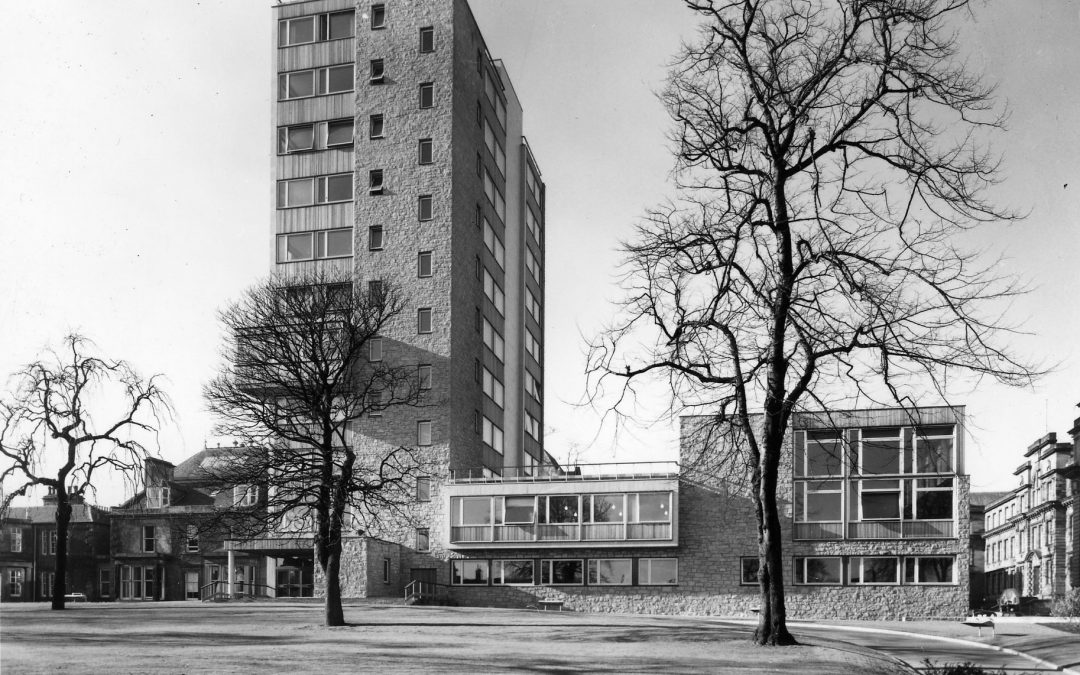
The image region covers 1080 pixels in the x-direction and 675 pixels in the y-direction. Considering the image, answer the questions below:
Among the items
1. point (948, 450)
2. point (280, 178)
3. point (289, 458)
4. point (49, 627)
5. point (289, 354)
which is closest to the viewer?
point (49, 627)

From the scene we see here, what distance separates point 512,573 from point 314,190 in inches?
943

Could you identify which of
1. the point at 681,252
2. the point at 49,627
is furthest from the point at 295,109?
the point at 681,252

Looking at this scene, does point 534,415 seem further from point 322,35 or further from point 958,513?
point 958,513

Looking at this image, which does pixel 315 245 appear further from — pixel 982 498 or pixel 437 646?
pixel 982 498

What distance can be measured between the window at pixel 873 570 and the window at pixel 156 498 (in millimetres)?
44611

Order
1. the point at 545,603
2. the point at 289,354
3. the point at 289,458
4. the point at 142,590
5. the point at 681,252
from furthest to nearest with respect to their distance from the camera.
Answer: the point at 142,590, the point at 545,603, the point at 289,354, the point at 289,458, the point at 681,252

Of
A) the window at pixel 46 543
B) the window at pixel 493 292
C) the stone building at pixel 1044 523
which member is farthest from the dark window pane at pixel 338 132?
the stone building at pixel 1044 523

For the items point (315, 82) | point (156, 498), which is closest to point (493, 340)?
point (315, 82)

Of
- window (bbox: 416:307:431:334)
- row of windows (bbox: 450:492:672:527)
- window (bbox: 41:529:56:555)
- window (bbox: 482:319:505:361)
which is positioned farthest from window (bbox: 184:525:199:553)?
row of windows (bbox: 450:492:672:527)

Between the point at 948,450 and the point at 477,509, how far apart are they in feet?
72.4

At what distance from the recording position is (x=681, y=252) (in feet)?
72.7

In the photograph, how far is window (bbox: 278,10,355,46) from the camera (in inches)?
2375

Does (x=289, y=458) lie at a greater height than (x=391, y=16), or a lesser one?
lesser

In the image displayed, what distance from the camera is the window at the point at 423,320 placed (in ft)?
184
